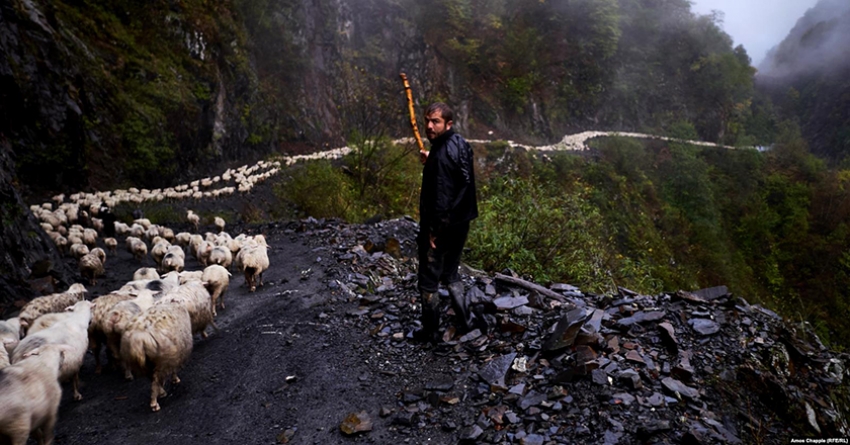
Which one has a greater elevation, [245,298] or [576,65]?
[576,65]

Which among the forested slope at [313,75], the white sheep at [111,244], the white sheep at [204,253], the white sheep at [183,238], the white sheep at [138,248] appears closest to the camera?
the white sheep at [204,253]

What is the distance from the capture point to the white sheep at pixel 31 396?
9.90ft

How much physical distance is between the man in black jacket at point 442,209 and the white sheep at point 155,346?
2371mm

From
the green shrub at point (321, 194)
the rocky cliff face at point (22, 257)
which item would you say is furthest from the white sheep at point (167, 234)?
the green shrub at point (321, 194)

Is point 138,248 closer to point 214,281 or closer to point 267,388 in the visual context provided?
point 214,281

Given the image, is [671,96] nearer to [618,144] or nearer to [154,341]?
[618,144]

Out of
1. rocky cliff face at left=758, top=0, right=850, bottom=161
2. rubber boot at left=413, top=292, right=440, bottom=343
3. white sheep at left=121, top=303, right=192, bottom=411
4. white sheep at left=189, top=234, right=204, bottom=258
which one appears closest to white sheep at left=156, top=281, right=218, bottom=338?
white sheep at left=121, top=303, right=192, bottom=411

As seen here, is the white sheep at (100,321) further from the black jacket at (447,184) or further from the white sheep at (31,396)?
the black jacket at (447,184)

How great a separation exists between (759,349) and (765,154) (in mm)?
52280

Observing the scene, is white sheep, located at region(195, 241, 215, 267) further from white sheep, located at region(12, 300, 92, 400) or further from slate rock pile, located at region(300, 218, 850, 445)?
slate rock pile, located at region(300, 218, 850, 445)

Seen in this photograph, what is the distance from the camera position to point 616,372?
3.64 m

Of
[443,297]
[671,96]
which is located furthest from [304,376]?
[671,96]

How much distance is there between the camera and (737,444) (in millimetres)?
2945

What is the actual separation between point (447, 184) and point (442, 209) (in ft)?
0.81
